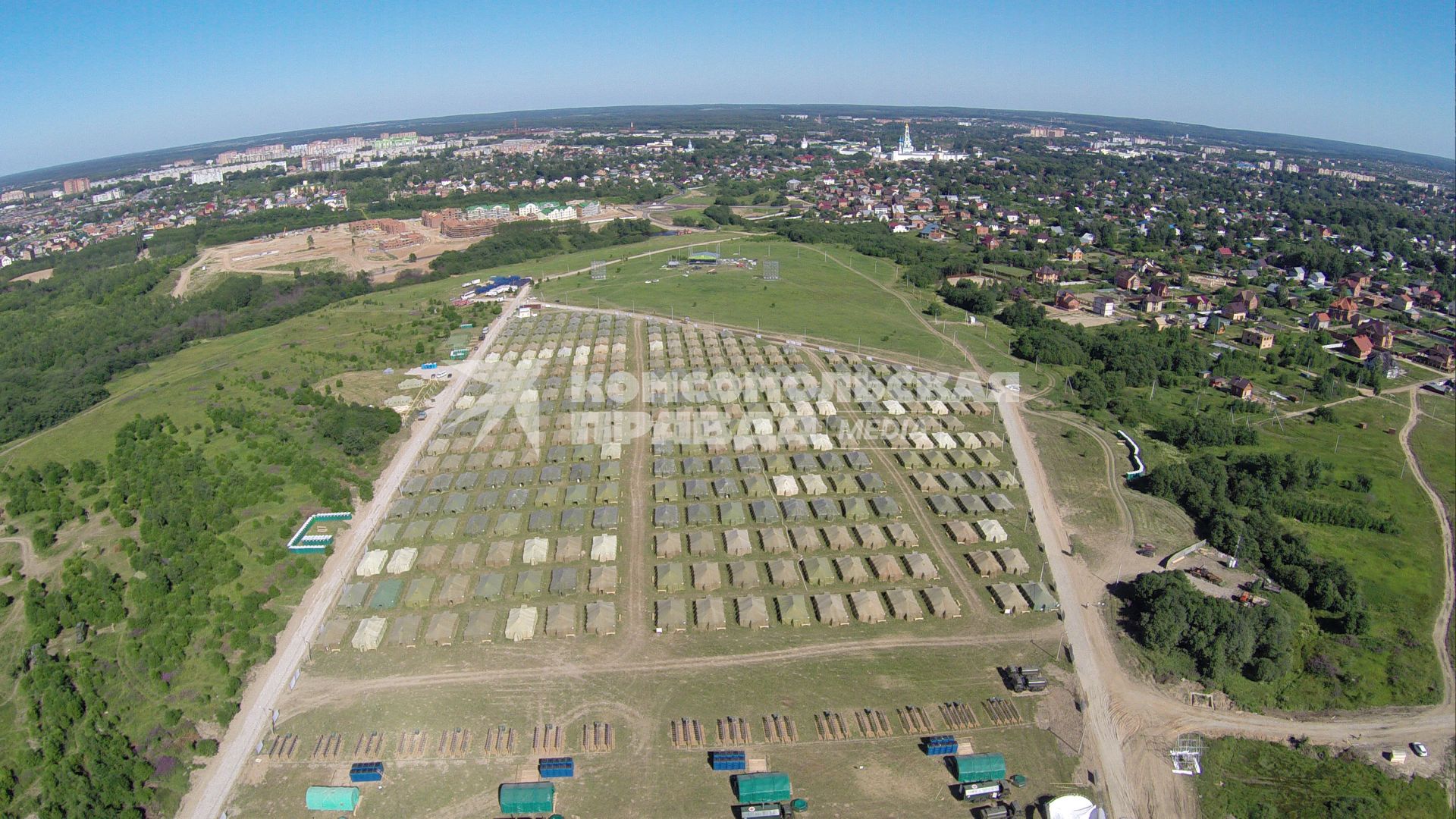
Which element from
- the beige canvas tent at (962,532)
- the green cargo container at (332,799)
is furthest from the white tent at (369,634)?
the beige canvas tent at (962,532)

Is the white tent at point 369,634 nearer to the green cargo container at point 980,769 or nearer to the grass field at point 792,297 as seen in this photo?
the green cargo container at point 980,769

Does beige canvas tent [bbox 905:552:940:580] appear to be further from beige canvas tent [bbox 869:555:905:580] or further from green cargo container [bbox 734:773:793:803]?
green cargo container [bbox 734:773:793:803]

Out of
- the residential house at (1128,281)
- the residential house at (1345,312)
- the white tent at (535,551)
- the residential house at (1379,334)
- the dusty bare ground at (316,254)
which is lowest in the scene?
the white tent at (535,551)

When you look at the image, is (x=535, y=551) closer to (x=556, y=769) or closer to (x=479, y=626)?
(x=479, y=626)

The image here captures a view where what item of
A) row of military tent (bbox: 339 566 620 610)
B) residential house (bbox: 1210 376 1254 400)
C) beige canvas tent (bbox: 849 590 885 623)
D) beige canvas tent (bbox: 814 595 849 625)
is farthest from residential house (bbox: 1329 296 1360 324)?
row of military tent (bbox: 339 566 620 610)

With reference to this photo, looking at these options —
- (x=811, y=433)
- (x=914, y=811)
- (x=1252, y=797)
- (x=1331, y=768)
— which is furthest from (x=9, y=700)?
(x=1331, y=768)
